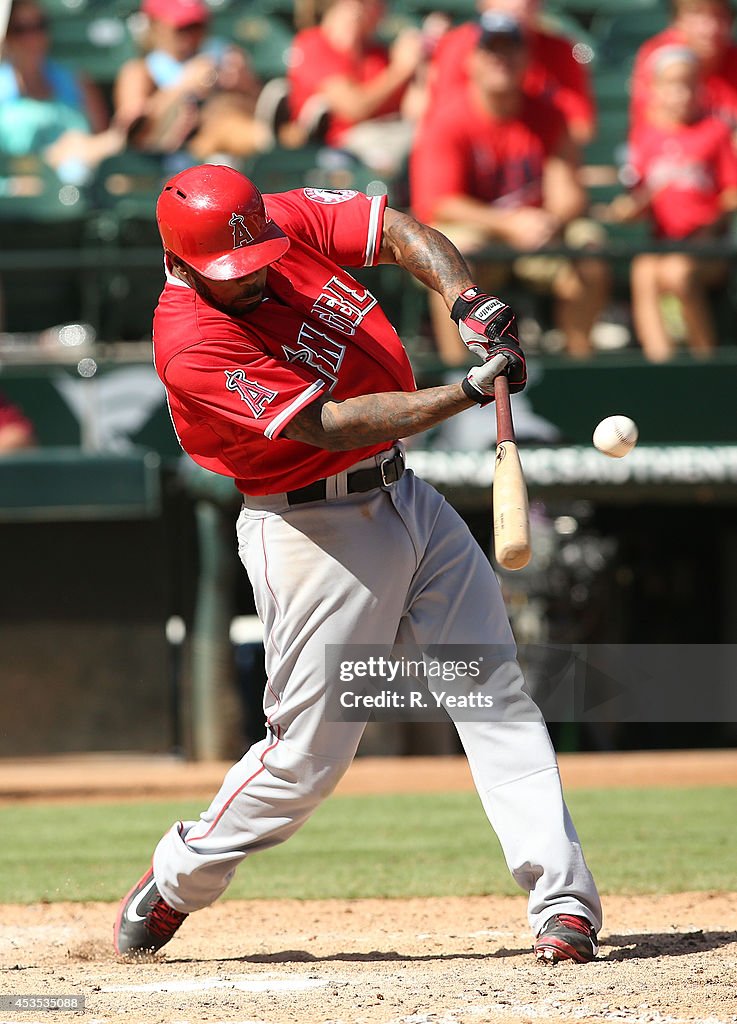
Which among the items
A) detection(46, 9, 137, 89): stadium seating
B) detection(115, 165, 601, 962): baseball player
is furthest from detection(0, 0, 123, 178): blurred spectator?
detection(115, 165, 601, 962): baseball player

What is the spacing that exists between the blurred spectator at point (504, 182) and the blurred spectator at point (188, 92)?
3.89ft

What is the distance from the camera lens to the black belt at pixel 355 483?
338 centimetres

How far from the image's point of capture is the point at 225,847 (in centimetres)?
344

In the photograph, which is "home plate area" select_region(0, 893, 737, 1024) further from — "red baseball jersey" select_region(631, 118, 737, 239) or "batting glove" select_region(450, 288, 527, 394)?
"red baseball jersey" select_region(631, 118, 737, 239)

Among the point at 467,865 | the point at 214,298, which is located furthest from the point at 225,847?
the point at 467,865

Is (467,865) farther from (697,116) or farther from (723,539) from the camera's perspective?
(697,116)

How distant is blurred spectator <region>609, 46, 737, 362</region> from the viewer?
25.9 feet

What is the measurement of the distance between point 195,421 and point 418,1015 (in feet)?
4.56

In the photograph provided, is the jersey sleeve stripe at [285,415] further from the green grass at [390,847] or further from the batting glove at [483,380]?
the green grass at [390,847]

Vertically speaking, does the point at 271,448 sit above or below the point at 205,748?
above

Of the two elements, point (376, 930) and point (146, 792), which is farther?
point (146, 792)

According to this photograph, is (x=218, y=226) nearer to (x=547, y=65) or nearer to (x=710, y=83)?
(x=547, y=65)

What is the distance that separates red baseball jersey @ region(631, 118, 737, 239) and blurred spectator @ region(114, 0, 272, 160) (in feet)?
7.40

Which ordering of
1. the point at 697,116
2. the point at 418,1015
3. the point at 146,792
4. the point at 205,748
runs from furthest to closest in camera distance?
the point at 697,116 < the point at 205,748 < the point at 146,792 < the point at 418,1015
